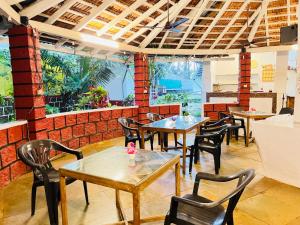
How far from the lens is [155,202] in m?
3.01

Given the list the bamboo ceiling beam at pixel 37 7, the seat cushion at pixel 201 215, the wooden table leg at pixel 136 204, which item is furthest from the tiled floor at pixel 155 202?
the bamboo ceiling beam at pixel 37 7

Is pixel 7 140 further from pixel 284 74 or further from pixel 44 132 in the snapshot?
pixel 284 74

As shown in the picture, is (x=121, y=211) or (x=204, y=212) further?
(x=121, y=211)

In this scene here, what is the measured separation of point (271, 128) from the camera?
357 centimetres

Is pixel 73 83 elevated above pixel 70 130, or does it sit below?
above

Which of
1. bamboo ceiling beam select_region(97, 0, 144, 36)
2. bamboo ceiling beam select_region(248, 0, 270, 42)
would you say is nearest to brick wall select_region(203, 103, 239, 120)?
bamboo ceiling beam select_region(248, 0, 270, 42)

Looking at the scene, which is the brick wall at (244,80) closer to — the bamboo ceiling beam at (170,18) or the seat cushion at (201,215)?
the bamboo ceiling beam at (170,18)

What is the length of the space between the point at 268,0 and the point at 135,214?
630cm

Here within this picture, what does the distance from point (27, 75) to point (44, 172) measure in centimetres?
A: 223

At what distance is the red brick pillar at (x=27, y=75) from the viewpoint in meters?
4.00

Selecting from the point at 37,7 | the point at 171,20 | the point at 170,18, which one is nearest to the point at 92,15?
the point at 37,7

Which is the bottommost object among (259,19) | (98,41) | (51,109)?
(51,109)

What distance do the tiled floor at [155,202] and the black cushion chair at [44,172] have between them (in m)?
0.19

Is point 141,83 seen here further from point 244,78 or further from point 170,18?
point 244,78
